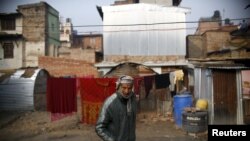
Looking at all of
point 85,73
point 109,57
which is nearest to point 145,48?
point 109,57

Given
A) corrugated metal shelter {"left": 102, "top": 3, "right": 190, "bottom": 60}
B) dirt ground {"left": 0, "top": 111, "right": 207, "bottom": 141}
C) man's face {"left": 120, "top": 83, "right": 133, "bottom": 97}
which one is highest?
corrugated metal shelter {"left": 102, "top": 3, "right": 190, "bottom": 60}

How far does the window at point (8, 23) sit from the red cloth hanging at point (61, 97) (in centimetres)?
2054

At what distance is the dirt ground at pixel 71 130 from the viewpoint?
10.6 m

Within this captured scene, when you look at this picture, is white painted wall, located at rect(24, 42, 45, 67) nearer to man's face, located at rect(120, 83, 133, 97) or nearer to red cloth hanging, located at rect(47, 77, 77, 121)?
red cloth hanging, located at rect(47, 77, 77, 121)

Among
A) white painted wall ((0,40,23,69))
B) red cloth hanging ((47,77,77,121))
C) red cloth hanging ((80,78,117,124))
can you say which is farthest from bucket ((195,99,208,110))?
white painted wall ((0,40,23,69))

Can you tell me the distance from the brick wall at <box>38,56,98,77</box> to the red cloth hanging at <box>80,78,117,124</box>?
13976 millimetres

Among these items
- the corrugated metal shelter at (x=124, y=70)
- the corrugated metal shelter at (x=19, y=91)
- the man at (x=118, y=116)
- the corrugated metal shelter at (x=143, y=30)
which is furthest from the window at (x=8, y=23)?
the man at (x=118, y=116)

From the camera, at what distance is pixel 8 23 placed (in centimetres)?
3155

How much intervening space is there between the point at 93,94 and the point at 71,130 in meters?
1.79

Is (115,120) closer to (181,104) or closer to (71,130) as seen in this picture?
(71,130)

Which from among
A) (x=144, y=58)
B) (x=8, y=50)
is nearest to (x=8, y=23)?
(x=8, y=50)

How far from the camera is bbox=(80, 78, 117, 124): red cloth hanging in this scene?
12547 millimetres

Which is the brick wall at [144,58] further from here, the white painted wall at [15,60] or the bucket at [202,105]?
the white painted wall at [15,60]

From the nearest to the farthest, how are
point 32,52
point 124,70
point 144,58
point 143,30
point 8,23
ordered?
point 124,70
point 144,58
point 143,30
point 32,52
point 8,23
